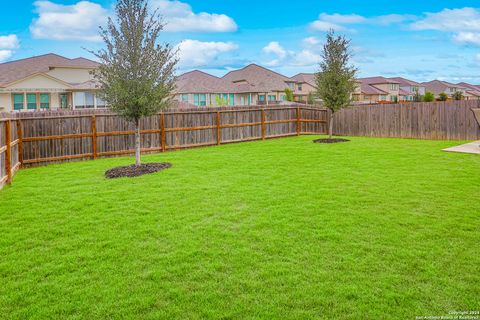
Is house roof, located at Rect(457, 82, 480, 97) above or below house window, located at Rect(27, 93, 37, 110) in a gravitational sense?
above

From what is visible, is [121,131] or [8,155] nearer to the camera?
[8,155]

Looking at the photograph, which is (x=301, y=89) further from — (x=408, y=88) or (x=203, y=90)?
(x=408, y=88)

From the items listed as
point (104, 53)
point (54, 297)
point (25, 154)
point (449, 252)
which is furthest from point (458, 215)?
point (25, 154)

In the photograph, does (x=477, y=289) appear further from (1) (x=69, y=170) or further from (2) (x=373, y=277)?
(1) (x=69, y=170)

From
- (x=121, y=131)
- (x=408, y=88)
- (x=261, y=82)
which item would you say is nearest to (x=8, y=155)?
(x=121, y=131)

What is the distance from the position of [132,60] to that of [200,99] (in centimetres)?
3515

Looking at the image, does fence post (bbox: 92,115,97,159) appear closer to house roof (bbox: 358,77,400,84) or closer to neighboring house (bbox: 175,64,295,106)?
neighboring house (bbox: 175,64,295,106)

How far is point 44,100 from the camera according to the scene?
109ft

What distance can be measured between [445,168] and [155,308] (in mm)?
8647

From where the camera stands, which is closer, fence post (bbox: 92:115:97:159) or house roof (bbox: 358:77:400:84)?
fence post (bbox: 92:115:97:159)

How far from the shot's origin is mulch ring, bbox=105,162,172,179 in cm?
987

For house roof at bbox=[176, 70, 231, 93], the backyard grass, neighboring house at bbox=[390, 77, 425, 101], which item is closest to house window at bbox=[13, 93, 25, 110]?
house roof at bbox=[176, 70, 231, 93]

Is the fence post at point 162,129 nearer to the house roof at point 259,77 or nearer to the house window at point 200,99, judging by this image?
the house window at point 200,99

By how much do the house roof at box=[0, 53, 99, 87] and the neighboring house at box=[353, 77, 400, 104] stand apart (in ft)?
143
